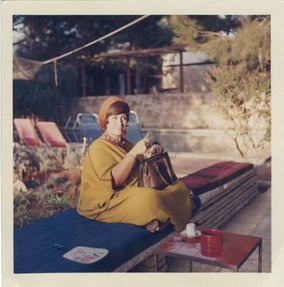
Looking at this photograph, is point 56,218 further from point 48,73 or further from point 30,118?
point 48,73

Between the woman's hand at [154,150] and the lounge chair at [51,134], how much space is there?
1090 mm

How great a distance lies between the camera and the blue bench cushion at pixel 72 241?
4094 mm

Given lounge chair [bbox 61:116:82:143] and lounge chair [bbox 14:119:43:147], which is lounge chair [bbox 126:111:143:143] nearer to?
lounge chair [bbox 61:116:82:143]

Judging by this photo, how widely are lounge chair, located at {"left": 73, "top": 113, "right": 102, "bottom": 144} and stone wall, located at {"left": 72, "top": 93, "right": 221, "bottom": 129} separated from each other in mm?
82

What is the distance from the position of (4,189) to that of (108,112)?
58.9 inches

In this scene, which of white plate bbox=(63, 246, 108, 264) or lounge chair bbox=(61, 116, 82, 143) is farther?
lounge chair bbox=(61, 116, 82, 143)

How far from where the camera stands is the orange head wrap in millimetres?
4789

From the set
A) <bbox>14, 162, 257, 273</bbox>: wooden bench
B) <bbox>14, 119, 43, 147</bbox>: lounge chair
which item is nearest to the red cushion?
<bbox>14, 162, 257, 273</bbox>: wooden bench

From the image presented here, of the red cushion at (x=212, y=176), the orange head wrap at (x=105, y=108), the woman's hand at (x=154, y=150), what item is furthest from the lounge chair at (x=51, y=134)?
the red cushion at (x=212, y=176)

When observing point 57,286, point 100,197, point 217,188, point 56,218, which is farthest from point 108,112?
point 57,286

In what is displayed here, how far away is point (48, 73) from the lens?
5.14 m

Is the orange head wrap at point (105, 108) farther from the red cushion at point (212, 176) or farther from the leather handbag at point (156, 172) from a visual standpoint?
the red cushion at point (212, 176)

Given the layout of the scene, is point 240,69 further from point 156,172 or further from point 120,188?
point 120,188

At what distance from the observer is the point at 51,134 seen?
16.8 ft
